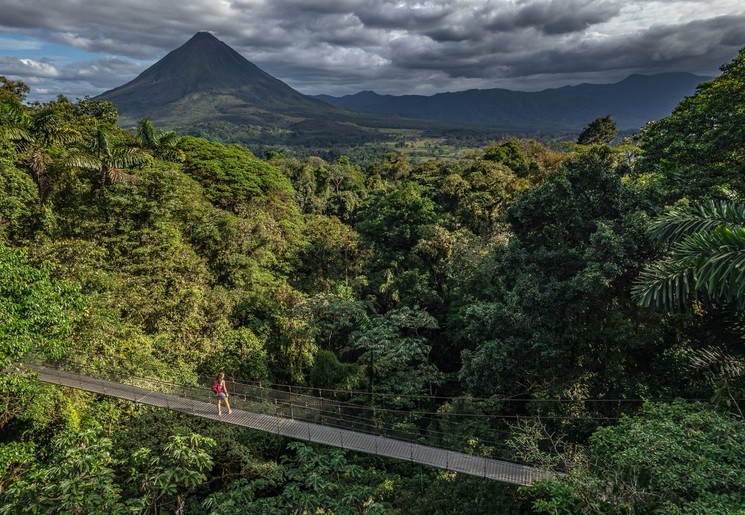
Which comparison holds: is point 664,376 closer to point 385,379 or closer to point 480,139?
point 385,379

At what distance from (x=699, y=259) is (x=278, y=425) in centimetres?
847

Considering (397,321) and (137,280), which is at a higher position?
(137,280)

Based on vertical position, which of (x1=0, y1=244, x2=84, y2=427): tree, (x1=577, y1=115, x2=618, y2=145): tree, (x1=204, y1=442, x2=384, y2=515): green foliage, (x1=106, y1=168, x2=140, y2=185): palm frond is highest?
(x1=577, y1=115, x2=618, y2=145): tree

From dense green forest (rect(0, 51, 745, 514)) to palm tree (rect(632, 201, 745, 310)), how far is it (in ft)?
0.11

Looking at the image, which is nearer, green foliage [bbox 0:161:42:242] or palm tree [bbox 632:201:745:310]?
palm tree [bbox 632:201:745:310]

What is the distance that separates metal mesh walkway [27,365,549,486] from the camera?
867 centimetres

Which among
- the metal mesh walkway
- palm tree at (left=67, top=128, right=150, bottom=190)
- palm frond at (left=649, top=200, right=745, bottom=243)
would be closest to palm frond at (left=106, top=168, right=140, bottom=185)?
palm tree at (left=67, top=128, right=150, bottom=190)

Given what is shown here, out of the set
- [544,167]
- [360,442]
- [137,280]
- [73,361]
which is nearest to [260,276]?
[137,280]

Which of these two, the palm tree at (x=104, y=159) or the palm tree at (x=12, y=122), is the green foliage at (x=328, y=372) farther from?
the palm tree at (x=12, y=122)

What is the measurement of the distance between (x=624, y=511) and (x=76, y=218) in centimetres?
1384

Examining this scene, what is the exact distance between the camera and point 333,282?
1933 centimetres

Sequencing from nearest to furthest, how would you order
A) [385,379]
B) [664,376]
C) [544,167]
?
[664,376]
[385,379]
[544,167]

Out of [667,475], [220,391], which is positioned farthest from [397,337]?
[667,475]

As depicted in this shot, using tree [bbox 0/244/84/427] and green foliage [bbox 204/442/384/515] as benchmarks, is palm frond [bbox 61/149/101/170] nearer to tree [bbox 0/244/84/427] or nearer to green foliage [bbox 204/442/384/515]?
tree [bbox 0/244/84/427]
